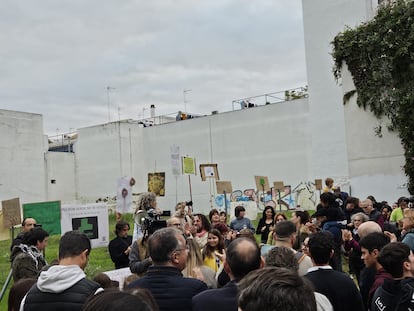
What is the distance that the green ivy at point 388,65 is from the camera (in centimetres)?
2089

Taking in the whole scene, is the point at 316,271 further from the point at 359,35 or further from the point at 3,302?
the point at 359,35

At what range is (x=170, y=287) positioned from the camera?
392 centimetres

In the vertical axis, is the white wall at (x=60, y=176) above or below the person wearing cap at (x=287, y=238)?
above

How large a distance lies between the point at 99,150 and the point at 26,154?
300 inches

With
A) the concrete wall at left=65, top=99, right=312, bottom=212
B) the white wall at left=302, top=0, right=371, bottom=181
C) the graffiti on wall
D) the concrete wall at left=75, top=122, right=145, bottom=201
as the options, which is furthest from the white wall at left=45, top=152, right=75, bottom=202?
the white wall at left=302, top=0, right=371, bottom=181

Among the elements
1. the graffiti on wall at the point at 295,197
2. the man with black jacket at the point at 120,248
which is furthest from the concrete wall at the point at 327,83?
the man with black jacket at the point at 120,248

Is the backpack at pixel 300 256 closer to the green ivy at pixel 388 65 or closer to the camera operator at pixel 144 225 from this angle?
the camera operator at pixel 144 225

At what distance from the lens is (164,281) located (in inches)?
156

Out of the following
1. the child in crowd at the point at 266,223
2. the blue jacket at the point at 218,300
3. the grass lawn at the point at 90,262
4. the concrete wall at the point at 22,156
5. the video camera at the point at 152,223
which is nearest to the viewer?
the blue jacket at the point at 218,300

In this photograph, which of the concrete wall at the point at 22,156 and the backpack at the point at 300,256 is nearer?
the backpack at the point at 300,256

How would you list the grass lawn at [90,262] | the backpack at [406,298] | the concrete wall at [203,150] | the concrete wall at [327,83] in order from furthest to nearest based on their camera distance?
1. the concrete wall at [203,150]
2. the concrete wall at [327,83]
3. the grass lawn at [90,262]
4. the backpack at [406,298]

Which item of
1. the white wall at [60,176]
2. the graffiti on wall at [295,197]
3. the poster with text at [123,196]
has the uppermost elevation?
the white wall at [60,176]

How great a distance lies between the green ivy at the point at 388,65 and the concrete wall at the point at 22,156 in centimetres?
2580

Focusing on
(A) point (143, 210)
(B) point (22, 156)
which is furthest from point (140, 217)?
(B) point (22, 156)
